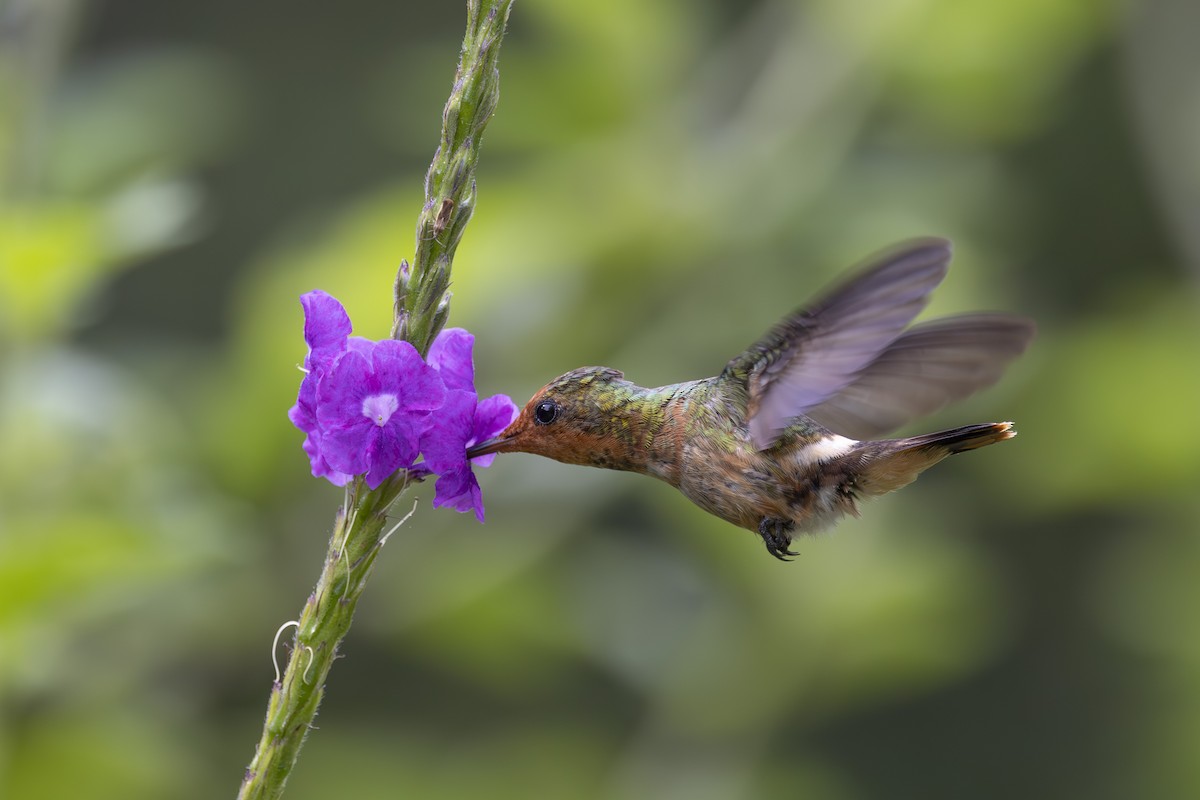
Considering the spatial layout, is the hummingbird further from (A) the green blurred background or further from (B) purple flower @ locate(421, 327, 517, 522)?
(A) the green blurred background

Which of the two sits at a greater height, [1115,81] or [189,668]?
[1115,81]

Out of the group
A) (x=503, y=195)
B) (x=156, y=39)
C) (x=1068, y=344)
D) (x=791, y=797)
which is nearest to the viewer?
(x=503, y=195)

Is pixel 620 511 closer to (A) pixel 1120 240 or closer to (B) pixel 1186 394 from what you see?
(B) pixel 1186 394

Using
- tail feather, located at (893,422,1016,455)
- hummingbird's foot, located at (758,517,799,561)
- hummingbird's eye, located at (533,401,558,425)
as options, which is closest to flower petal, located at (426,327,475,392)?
hummingbird's eye, located at (533,401,558,425)

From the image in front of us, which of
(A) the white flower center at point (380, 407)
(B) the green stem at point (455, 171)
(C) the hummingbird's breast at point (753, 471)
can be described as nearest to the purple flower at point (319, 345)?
(A) the white flower center at point (380, 407)

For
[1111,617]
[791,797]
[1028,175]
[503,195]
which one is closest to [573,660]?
[791,797]

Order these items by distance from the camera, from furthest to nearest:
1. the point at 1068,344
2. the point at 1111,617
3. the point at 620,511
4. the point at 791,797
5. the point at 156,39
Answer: the point at 156,39 → the point at 620,511 → the point at 1111,617 → the point at 1068,344 → the point at 791,797
